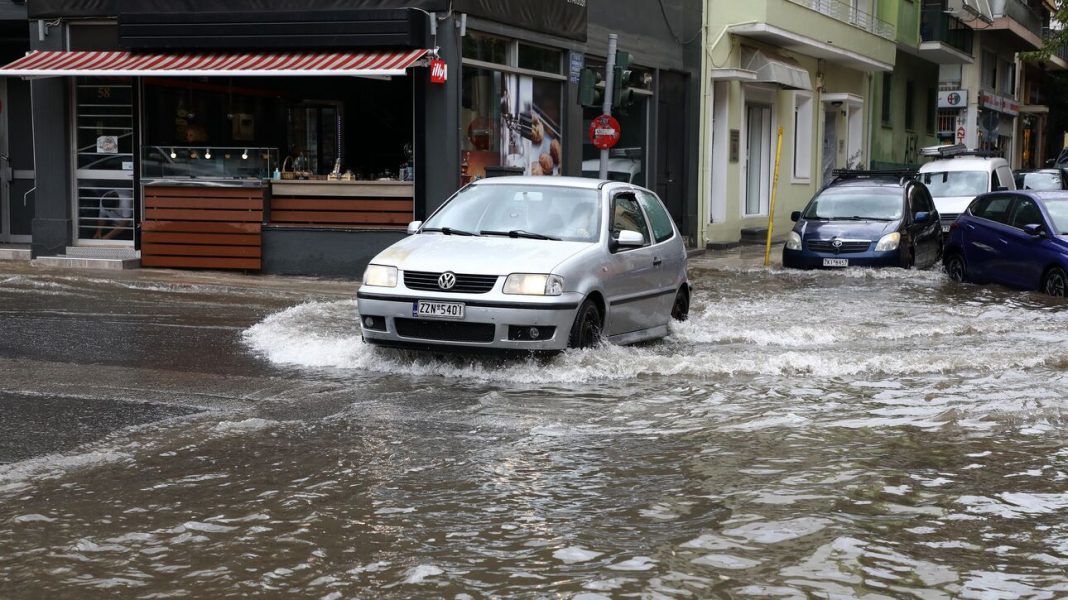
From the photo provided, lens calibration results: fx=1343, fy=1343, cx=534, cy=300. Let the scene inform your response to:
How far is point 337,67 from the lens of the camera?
1627cm

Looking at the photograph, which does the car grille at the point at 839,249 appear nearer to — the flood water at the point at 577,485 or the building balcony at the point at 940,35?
the flood water at the point at 577,485

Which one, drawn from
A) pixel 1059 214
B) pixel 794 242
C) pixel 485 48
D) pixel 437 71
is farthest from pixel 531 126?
pixel 1059 214

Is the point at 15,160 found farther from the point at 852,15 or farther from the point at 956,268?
the point at 852,15

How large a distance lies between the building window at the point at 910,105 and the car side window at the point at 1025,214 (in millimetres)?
26203

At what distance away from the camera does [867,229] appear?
19203mm

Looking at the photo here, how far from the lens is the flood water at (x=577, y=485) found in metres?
4.96

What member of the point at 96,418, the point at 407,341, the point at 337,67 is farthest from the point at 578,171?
the point at 96,418

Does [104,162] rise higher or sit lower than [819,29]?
lower

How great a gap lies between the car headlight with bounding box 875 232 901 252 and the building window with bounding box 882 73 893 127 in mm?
20951

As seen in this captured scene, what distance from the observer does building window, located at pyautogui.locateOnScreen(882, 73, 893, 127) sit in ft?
128

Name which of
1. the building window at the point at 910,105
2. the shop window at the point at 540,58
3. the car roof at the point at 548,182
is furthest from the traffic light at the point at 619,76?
the building window at the point at 910,105

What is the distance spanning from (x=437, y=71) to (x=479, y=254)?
7376 mm

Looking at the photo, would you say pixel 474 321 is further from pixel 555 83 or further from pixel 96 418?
pixel 555 83

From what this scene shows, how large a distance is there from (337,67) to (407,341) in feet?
24.6
